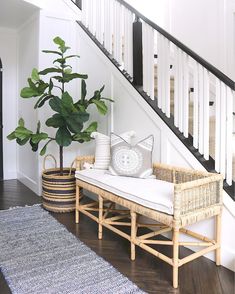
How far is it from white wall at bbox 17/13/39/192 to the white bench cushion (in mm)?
1649

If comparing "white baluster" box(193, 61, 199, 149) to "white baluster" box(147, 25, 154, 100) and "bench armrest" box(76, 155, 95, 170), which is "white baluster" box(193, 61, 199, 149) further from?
"bench armrest" box(76, 155, 95, 170)

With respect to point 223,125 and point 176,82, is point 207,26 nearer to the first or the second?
point 176,82

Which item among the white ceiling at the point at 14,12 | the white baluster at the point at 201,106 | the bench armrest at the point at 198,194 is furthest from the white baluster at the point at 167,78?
the white ceiling at the point at 14,12

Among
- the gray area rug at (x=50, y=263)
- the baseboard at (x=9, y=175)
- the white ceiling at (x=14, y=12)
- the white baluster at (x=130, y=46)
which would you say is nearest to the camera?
the gray area rug at (x=50, y=263)

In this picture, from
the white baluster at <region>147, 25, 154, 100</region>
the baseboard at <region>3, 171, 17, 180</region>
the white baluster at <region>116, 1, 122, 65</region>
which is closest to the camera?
the white baluster at <region>147, 25, 154, 100</region>

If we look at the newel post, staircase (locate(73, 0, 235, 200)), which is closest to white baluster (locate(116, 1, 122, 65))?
staircase (locate(73, 0, 235, 200))

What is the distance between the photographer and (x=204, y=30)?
404cm

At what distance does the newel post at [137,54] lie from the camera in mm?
3090

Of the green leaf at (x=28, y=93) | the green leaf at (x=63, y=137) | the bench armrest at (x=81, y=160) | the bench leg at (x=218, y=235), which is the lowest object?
the bench leg at (x=218, y=235)

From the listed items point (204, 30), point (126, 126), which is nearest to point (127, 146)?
point (126, 126)

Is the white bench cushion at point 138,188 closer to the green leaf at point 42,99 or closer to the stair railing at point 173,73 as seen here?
the stair railing at point 173,73

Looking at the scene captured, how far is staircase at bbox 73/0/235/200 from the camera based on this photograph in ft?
7.52

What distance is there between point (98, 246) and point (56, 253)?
0.37m

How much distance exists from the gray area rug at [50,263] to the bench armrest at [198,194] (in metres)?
0.63
